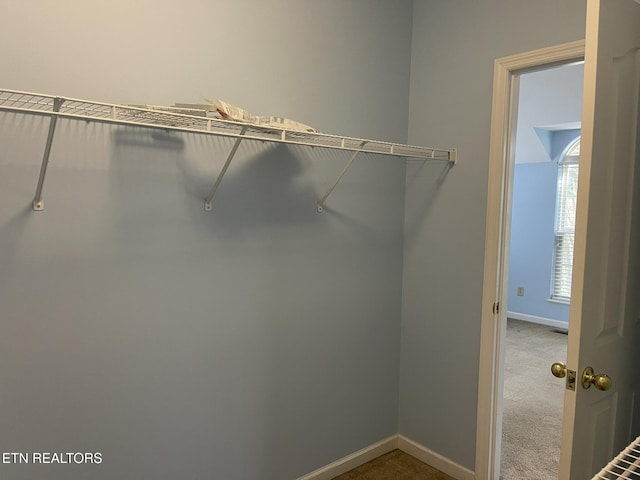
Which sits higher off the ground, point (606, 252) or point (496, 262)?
point (606, 252)

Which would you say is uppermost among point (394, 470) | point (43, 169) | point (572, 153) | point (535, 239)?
point (572, 153)

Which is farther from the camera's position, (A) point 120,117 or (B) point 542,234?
(B) point 542,234

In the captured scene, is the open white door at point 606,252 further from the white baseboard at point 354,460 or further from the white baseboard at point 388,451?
the white baseboard at point 354,460

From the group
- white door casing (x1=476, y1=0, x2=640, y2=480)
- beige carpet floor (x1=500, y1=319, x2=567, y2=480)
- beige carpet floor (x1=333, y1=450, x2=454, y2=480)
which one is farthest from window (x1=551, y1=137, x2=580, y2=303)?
white door casing (x1=476, y1=0, x2=640, y2=480)

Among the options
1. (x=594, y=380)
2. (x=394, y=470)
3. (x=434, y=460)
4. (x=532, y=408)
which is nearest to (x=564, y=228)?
(x=532, y=408)

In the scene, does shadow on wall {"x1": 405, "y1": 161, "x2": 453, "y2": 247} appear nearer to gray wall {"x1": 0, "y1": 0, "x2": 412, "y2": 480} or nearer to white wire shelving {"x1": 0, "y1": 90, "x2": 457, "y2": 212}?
gray wall {"x1": 0, "y1": 0, "x2": 412, "y2": 480}

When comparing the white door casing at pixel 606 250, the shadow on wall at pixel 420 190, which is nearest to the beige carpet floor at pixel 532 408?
the white door casing at pixel 606 250

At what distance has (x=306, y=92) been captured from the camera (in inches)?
80.3

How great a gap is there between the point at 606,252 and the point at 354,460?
1.63 m

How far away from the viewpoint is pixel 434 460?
7.90 feet

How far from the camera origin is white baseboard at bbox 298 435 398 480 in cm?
224

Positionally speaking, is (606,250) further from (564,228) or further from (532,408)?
Answer: (564,228)

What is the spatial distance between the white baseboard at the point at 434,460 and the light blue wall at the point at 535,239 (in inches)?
133

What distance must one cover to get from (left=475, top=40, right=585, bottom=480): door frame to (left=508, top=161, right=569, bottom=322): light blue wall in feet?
10.9
